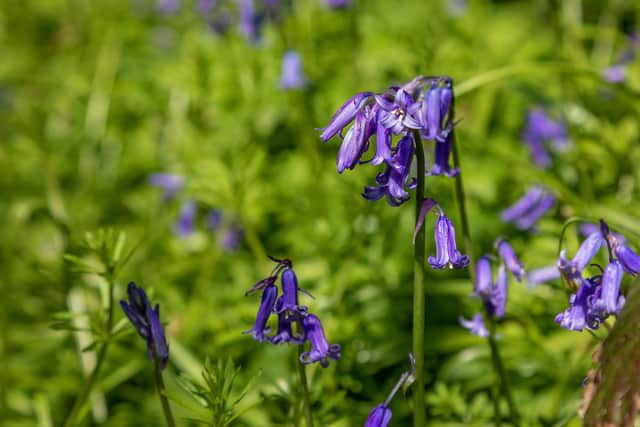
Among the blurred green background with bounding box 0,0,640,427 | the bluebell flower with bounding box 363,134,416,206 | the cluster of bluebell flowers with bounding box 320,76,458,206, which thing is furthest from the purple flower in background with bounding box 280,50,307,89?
the bluebell flower with bounding box 363,134,416,206

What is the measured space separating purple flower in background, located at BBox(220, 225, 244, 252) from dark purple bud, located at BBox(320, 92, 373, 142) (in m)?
2.20

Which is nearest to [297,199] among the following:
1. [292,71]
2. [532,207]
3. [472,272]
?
[292,71]

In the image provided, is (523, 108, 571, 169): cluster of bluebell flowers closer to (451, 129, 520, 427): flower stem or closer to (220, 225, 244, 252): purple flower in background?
(220, 225, 244, 252): purple flower in background

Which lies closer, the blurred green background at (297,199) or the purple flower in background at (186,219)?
the blurred green background at (297,199)

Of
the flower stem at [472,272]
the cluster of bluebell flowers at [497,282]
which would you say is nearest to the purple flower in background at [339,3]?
Answer: the flower stem at [472,272]

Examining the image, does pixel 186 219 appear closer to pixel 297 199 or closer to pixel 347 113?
pixel 297 199

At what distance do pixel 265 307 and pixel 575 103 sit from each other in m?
3.09

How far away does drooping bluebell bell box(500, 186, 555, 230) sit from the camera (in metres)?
3.67

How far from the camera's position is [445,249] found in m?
2.03

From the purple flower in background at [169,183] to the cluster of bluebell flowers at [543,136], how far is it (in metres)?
2.04

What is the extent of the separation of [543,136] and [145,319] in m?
2.83

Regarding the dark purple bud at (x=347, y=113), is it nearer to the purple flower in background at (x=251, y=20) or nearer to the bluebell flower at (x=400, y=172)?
the bluebell flower at (x=400, y=172)

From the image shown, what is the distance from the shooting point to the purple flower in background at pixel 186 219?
14.7 ft

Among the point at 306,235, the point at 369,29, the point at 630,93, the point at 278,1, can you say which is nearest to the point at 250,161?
the point at 306,235
